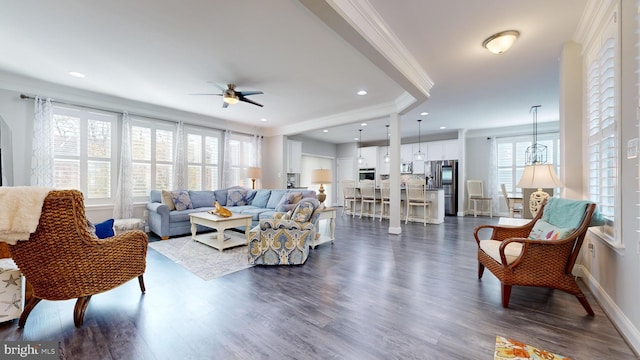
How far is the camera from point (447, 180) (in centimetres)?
788


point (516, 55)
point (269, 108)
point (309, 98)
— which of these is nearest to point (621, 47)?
point (516, 55)

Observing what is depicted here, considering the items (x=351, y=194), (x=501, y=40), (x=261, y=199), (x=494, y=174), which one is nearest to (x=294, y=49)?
(x=501, y=40)

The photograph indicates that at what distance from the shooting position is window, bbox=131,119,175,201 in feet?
17.5

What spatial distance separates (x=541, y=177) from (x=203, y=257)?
437 centimetres

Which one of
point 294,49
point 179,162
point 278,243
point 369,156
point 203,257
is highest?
point 294,49

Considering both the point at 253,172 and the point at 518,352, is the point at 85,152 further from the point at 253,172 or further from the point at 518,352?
the point at 518,352

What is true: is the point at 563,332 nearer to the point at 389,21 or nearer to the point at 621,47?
the point at 621,47

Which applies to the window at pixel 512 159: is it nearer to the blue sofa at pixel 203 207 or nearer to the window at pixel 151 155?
the blue sofa at pixel 203 207

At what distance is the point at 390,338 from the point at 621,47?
2.66m

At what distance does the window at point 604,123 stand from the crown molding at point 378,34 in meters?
1.70

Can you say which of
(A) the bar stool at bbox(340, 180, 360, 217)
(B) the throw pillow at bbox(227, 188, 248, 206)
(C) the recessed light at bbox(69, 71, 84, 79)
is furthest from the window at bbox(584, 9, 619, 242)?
(C) the recessed light at bbox(69, 71, 84, 79)

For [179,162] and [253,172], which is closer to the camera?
[179,162]

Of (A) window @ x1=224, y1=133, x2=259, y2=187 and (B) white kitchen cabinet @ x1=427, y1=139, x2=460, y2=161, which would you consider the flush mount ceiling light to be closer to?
(B) white kitchen cabinet @ x1=427, y1=139, x2=460, y2=161

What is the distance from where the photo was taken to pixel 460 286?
2590mm
